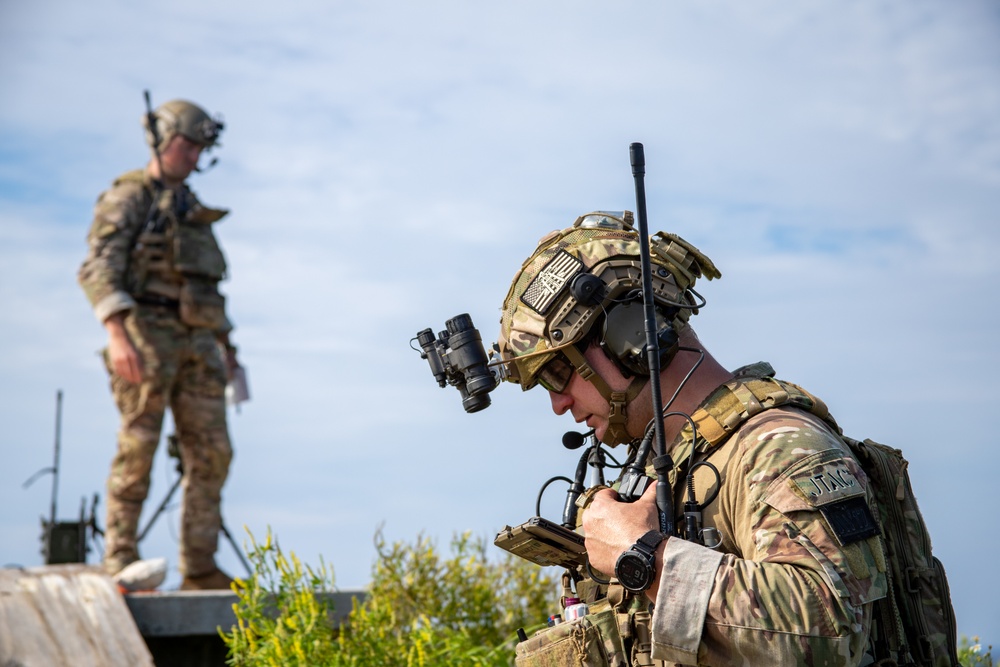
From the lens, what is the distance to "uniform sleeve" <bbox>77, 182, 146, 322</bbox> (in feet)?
29.3

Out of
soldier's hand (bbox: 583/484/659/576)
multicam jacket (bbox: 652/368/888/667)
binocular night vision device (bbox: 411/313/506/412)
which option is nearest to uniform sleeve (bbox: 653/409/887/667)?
multicam jacket (bbox: 652/368/888/667)

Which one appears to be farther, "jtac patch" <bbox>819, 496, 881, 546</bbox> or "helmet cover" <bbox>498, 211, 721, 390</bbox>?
"helmet cover" <bbox>498, 211, 721, 390</bbox>

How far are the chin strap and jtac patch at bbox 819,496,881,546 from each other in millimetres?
863

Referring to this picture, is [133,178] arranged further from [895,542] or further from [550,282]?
[895,542]

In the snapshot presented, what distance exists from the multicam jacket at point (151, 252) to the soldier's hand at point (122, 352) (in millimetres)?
98

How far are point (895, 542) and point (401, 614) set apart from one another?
432 cm

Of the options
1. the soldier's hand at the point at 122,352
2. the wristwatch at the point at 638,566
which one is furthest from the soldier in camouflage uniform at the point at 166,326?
the wristwatch at the point at 638,566

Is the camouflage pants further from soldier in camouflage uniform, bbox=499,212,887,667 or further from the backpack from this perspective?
the backpack

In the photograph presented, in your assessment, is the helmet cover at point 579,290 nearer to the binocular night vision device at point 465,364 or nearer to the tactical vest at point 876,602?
the binocular night vision device at point 465,364

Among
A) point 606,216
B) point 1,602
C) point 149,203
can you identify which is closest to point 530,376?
point 606,216

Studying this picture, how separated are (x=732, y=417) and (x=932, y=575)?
31.5 inches

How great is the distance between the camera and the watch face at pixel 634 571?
326 centimetres

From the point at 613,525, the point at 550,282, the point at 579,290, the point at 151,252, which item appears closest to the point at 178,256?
the point at 151,252

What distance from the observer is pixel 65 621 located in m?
7.09
